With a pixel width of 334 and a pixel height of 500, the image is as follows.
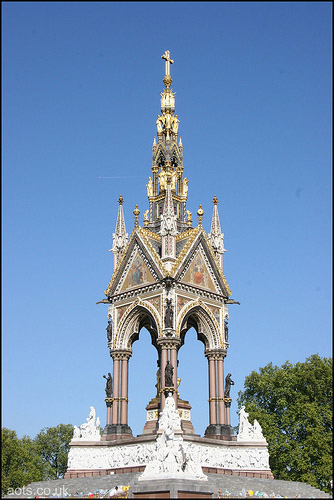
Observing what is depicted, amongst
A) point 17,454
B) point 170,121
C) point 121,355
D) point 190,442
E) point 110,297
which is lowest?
point 17,454

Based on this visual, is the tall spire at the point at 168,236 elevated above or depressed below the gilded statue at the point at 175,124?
below

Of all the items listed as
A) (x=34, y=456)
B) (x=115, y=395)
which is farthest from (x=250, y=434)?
(x=34, y=456)

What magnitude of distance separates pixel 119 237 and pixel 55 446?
28.3m

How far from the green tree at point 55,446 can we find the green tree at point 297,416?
1757 centimetres

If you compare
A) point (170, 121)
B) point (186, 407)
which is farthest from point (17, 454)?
point (170, 121)

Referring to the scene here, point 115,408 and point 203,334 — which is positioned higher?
point 203,334

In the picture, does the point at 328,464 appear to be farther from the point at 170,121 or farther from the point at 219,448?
the point at 170,121

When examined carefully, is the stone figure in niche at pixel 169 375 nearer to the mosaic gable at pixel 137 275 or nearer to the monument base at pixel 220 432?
the monument base at pixel 220 432

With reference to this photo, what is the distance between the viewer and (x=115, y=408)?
32.1 m

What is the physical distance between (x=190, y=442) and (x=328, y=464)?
15.2 metres

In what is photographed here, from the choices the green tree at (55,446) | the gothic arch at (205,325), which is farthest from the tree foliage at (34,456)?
the gothic arch at (205,325)

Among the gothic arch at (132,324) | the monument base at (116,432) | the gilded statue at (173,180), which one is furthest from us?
the gilded statue at (173,180)

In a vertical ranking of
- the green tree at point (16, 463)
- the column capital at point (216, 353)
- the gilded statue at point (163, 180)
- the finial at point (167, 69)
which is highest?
the finial at point (167, 69)

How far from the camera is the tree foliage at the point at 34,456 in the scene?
159 ft
